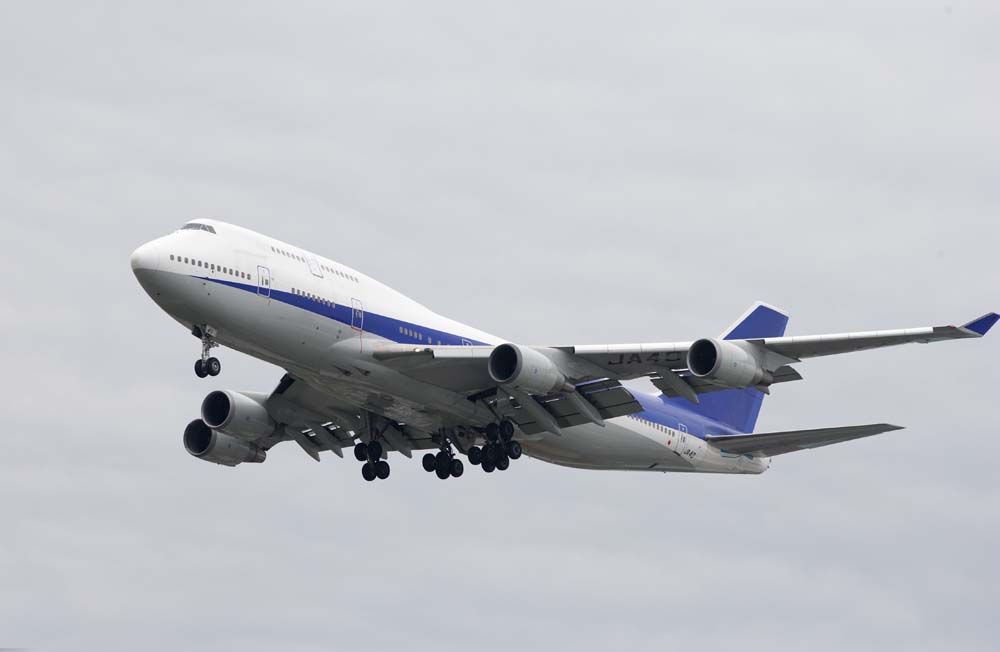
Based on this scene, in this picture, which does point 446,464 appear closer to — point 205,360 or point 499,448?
point 499,448

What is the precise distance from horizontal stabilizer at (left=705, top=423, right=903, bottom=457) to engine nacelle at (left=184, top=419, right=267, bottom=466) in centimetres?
1526

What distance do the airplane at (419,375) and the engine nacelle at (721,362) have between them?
0.12ft

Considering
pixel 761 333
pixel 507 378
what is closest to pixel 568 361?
pixel 507 378

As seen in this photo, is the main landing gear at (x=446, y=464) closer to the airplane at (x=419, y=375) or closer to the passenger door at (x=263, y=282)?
the airplane at (x=419, y=375)

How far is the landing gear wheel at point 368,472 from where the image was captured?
155 feet

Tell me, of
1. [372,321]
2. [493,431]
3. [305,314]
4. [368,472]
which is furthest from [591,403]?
[305,314]

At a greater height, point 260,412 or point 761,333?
point 761,333

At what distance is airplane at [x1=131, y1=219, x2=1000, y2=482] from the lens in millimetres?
38031

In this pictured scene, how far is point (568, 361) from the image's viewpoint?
136ft

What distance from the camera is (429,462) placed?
46625 mm

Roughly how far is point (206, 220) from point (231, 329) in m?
3.03

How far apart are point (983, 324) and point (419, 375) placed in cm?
1501

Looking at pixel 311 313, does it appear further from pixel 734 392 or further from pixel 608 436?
pixel 734 392

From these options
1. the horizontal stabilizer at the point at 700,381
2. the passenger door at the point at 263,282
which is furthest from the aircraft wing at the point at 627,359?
the passenger door at the point at 263,282
